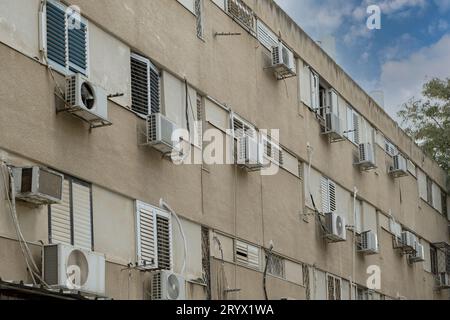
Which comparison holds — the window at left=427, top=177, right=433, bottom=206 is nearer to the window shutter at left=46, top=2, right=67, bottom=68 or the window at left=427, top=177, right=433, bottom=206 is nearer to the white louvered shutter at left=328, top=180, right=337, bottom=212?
the white louvered shutter at left=328, top=180, right=337, bottom=212

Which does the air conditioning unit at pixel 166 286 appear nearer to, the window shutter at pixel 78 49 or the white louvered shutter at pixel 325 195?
the window shutter at pixel 78 49

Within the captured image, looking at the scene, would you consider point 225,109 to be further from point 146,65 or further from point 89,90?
point 89,90

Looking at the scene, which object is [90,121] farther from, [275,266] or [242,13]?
[275,266]

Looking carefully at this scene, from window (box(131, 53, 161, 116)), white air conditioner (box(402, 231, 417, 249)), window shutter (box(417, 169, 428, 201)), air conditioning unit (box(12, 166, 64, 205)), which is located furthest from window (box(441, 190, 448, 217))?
air conditioning unit (box(12, 166, 64, 205))

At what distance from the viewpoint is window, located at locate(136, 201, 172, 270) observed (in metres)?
14.9

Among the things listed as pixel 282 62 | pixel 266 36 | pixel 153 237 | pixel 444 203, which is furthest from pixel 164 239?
pixel 444 203

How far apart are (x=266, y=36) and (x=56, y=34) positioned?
794 cm

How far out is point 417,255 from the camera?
28.8 metres

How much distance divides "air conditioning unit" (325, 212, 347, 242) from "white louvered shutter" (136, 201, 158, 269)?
23.9 feet

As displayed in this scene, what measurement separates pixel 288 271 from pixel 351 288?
159 inches

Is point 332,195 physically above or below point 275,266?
above

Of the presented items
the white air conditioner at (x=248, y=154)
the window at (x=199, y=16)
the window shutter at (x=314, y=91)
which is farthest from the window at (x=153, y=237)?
the window shutter at (x=314, y=91)

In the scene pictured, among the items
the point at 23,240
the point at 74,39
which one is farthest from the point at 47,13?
the point at 23,240

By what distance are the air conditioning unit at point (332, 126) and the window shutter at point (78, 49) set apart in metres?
9.87
